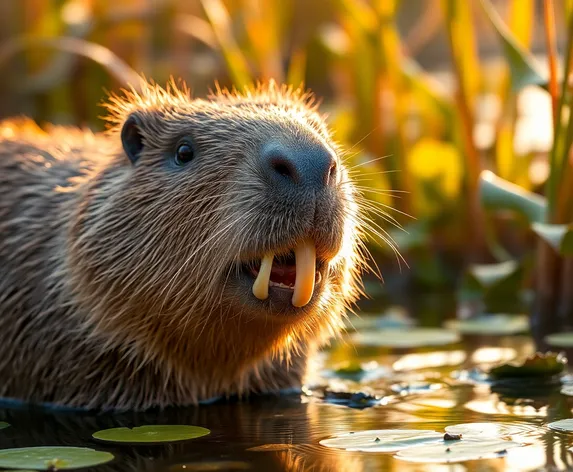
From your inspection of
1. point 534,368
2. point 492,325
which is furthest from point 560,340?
point 534,368

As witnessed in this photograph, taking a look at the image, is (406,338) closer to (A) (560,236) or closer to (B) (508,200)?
(B) (508,200)

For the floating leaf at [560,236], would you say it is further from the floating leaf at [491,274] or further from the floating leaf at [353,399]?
the floating leaf at [353,399]

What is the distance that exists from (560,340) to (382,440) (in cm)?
185

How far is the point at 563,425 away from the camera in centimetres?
325

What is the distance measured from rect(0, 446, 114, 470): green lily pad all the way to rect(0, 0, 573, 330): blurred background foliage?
88.0 inches

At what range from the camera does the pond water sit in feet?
9.67

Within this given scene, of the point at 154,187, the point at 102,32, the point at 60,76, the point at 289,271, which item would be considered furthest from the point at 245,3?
the point at 289,271

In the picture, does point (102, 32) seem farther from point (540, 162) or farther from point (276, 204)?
point (276, 204)

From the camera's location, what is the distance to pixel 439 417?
3465 mm

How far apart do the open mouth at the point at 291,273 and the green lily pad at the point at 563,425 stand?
796 millimetres

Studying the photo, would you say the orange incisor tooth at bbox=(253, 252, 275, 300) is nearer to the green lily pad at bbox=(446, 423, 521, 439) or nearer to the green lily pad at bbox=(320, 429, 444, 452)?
the green lily pad at bbox=(320, 429, 444, 452)

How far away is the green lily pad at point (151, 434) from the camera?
329cm

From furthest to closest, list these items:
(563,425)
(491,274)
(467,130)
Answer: (467,130) < (491,274) < (563,425)

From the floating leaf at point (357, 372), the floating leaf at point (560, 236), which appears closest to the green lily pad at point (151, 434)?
the floating leaf at point (357, 372)
